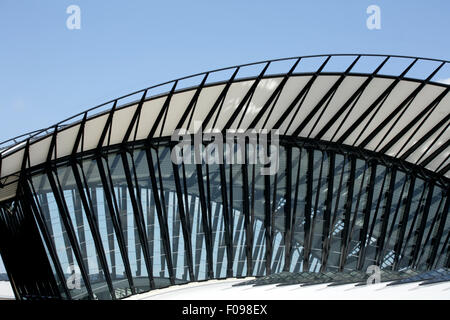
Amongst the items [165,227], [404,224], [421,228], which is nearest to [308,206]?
[404,224]

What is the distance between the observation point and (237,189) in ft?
107

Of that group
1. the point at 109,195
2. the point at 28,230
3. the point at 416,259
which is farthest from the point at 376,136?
the point at 28,230

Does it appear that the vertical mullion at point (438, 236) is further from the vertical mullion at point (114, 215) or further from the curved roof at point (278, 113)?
the vertical mullion at point (114, 215)

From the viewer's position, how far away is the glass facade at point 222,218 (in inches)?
1096

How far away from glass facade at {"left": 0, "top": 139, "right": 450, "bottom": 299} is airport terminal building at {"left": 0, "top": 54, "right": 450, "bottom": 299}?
0.08m

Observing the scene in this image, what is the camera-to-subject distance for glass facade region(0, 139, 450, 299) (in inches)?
1096

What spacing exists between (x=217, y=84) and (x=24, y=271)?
15930mm

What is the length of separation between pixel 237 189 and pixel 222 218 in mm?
2175

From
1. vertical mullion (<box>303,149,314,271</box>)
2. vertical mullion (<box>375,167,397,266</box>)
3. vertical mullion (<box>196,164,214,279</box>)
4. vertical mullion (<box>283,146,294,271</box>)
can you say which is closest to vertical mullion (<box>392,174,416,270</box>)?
vertical mullion (<box>375,167,397,266</box>)

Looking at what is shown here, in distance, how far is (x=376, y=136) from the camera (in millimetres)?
33625

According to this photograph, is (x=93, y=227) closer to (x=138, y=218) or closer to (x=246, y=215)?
(x=138, y=218)

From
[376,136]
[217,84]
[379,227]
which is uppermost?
[217,84]

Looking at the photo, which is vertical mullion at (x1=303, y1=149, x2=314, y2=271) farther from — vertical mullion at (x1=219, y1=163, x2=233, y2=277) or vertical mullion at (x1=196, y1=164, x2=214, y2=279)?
vertical mullion at (x1=196, y1=164, x2=214, y2=279)
